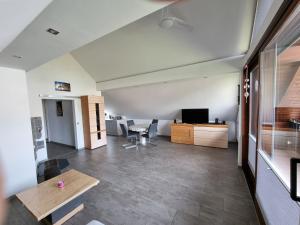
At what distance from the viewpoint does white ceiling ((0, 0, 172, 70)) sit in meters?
1.13

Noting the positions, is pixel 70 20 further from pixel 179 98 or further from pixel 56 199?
pixel 179 98

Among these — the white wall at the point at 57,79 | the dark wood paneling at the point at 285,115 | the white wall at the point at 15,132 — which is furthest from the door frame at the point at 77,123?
the dark wood paneling at the point at 285,115

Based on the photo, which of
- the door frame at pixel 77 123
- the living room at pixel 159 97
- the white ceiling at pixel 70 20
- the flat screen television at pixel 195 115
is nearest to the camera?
the white ceiling at pixel 70 20

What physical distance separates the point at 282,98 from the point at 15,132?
13.2ft

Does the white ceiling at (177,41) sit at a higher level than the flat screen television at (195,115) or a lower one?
higher

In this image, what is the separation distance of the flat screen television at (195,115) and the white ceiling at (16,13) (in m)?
5.26

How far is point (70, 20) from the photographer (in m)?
1.33

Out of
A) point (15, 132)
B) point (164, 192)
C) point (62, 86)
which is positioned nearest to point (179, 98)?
point (164, 192)

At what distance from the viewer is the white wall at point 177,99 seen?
177 inches

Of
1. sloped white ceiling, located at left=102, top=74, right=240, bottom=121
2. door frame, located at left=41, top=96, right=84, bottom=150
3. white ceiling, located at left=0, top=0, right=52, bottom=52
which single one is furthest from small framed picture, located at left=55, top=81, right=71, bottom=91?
white ceiling, located at left=0, top=0, right=52, bottom=52

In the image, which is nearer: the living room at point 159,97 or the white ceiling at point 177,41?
the living room at point 159,97

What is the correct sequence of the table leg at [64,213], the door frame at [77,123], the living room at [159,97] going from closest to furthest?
the living room at [159,97] < the table leg at [64,213] < the door frame at [77,123]

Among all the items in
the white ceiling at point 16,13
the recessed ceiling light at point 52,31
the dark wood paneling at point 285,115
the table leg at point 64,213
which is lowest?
the table leg at point 64,213

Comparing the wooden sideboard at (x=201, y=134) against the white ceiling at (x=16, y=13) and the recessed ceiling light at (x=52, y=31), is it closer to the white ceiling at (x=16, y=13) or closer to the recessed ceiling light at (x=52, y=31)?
the recessed ceiling light at (x=52, y=31)
